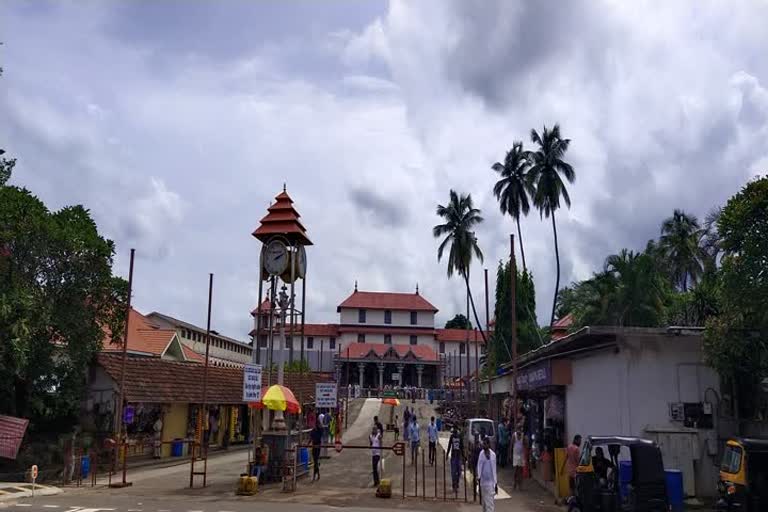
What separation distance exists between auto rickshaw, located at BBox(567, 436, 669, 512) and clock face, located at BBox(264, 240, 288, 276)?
11.8m

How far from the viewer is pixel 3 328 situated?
22.0 metres

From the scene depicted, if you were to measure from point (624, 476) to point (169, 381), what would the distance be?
19.8m

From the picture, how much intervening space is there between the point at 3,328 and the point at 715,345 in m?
20.1

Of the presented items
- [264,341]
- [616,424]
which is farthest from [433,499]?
[264,341]

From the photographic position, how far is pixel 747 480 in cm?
1341

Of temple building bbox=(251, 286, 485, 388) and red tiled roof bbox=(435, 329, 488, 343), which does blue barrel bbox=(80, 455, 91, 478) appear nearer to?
temple building bbox=(251, 286, 485, 388)

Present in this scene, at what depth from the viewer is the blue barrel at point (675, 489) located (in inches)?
595

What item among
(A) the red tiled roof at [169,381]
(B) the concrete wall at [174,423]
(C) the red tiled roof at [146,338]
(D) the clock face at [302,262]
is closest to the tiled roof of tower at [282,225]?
A: (D) the clock face at [302,262]

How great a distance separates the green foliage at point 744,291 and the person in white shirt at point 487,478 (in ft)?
21.3

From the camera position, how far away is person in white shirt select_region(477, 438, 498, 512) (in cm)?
1409

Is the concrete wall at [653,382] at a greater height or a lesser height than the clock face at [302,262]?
lesser

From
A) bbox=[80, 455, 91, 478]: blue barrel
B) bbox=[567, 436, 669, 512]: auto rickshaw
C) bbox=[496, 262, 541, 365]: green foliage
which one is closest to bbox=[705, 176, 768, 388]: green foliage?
bbox=[567, 436, 669, 512]: auto rickshaw

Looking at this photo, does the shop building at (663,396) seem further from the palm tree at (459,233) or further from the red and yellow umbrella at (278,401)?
the palm tree at (459,233)

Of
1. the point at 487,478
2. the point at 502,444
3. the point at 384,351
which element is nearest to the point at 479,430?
the point at 502,444
